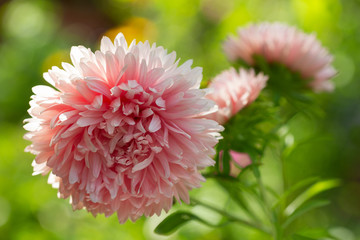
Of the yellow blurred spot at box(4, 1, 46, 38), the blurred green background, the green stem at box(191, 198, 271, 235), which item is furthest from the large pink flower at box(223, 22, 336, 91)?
the yellow blurred spot at box(4, 1, 46, 38)

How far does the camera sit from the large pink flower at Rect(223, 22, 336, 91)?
2.13ft

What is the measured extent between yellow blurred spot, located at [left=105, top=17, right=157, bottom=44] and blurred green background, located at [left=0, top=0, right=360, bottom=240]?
14mm

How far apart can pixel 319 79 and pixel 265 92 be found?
0.10 meters

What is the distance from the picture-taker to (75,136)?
0.43 m

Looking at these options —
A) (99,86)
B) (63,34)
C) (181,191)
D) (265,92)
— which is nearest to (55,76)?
(99,86)

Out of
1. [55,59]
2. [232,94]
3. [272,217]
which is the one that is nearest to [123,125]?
[232,94]

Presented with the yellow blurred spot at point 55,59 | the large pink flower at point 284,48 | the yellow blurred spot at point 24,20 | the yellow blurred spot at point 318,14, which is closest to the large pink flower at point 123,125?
the large pink flower at point 284,48

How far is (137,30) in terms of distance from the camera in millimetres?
2699

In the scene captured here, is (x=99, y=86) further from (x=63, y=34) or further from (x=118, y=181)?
(x=63, y=34)

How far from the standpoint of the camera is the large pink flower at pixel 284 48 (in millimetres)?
649

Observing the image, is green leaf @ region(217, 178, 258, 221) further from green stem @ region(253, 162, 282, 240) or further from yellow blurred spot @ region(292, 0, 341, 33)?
yellow blurred spot @ region(292, 0, 341, 33)

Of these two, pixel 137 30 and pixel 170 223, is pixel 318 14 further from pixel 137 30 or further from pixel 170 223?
pixel 137 30

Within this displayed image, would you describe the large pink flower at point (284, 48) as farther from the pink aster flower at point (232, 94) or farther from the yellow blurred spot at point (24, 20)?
the yellow blurred spot at point (24, 20)

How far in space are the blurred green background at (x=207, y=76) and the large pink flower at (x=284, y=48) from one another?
0.12 meters
